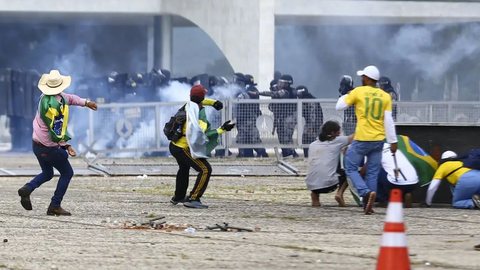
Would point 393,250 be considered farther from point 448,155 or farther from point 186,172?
point 186,172

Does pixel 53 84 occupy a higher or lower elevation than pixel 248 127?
higher

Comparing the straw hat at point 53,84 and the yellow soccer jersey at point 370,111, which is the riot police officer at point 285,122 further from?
the straw hat at point 53,84

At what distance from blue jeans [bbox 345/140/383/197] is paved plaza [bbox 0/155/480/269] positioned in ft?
1.23

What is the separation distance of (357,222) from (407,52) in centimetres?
3273

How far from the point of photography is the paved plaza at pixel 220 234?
35.1 ft

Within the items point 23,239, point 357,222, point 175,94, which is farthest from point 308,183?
point 175,94

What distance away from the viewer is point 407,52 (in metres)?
46.3

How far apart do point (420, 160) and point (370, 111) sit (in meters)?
1.41

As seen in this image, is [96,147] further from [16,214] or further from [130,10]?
[130,10]

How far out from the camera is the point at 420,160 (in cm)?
1628

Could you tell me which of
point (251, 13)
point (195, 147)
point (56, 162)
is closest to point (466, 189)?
point (195, 147)

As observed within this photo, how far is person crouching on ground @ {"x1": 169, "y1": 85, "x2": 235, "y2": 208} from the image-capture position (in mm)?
16000

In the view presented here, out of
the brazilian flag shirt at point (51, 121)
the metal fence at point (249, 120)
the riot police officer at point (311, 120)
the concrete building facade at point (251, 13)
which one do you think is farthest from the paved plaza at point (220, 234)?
the concrete building facade at point (251, 13)

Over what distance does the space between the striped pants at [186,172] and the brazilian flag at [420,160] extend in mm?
2224
